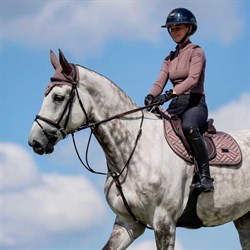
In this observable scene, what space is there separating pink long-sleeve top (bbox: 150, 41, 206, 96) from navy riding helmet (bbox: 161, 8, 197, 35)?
348mm

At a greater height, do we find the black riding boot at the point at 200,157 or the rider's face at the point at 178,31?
the rider's face at the point at 178,31

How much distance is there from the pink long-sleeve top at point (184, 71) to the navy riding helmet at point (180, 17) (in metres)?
0.35

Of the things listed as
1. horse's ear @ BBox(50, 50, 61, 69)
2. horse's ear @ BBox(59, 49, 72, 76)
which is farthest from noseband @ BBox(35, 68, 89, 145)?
horse's ear @ BBox(50, 50, 61, 69)

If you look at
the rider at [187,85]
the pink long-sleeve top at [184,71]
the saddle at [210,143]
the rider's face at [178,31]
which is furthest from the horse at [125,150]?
the rider's face at [178,31]

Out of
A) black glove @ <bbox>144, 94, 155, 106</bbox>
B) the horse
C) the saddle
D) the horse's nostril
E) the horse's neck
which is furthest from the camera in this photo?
black glove @ <bbox>144, 94, 155, 106</bbox>

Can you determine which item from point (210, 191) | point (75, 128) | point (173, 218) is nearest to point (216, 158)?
point (210, 191)

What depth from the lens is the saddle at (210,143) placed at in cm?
1145

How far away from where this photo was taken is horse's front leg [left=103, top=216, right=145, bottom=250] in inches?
457

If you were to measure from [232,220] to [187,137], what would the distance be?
1.81 metres

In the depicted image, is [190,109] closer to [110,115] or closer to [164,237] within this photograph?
[110,115]

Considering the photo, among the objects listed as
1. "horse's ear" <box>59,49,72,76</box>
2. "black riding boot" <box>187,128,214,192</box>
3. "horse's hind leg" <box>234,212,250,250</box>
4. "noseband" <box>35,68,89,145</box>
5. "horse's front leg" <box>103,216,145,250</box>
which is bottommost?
"horse's front leg" <box>103,216,145,250</box>

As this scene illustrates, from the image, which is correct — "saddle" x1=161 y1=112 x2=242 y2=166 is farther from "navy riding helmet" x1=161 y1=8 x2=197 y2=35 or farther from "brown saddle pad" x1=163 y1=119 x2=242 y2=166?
"navy riding helmet" x1=161 y1=8 x2=197 y2=35

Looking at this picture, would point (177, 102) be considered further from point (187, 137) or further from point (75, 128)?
point (75, 128)

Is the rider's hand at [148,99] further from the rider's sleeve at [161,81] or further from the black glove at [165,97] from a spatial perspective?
the black glove at [165,97]
